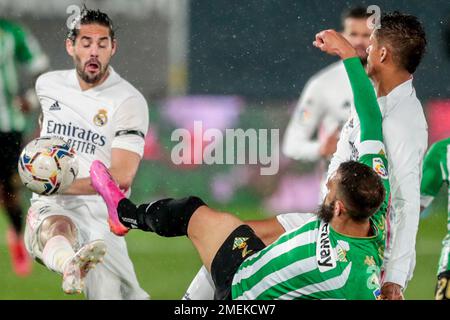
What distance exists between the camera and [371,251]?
5.00 metres

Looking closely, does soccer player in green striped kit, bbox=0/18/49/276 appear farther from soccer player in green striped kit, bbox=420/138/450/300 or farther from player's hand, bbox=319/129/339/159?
soccer player in green striped kit, bbox=420/138/450/300

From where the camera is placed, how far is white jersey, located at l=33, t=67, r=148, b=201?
20.7ft

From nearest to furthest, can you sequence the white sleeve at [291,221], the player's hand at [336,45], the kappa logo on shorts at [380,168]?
the kappa logo on shorts at [380,168], the player's hand at [336,45], the white sleeve at [291,221]

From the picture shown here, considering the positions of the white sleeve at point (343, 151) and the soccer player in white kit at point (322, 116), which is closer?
the white sleeve at point (343, 151)

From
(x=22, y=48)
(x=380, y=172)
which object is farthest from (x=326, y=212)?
(x=22, y=48)

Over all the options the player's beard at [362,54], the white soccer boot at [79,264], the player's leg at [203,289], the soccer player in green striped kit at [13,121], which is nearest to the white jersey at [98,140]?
→ the white soccer boot at [79,264]

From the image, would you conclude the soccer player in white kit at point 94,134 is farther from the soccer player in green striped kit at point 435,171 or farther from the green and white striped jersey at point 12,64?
the green and white striped jersey at point 12,64

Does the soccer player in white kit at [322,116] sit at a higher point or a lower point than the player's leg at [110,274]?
higher

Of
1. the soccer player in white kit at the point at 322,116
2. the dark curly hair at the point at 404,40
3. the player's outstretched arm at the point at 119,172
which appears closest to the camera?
the dark curly hair at the point at 404,40

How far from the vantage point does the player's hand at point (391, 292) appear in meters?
5.20

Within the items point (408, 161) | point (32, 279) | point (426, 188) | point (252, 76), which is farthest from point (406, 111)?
point (252, 76)

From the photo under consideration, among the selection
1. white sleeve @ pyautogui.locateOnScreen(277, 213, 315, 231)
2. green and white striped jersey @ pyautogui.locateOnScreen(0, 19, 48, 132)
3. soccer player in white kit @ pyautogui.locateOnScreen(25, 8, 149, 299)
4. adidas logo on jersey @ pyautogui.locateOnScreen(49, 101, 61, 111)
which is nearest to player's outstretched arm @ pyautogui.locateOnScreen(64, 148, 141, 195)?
soccer player in white kit @ pyautogui.locateOnScreen(25, 8, 149, 299)
